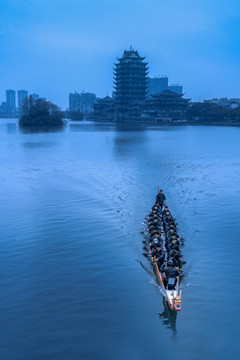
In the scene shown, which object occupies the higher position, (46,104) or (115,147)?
(46,104)

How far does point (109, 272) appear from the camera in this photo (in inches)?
554

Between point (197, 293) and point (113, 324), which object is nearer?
point (113, 324)

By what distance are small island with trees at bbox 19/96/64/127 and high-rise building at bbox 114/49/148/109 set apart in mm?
32599

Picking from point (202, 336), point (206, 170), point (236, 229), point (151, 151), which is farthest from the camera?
point (151, 151)

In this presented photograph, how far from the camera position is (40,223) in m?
19.8

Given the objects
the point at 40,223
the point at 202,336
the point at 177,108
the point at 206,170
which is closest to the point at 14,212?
the point at 40,223

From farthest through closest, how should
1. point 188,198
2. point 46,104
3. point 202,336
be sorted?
point 46,104
point 188,198
point 202,336

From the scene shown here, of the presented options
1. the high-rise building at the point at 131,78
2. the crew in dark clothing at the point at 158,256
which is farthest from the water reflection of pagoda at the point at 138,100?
the crew in dark clothing at the point at 158,256

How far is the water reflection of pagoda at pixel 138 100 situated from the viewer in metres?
125

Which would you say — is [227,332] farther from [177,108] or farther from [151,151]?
[177,108]

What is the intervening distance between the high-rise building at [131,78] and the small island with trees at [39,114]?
107 feet

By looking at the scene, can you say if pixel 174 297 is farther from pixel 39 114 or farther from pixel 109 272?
pixel 39 114

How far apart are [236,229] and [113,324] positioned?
10883 millimetres

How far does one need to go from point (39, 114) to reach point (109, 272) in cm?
9780
